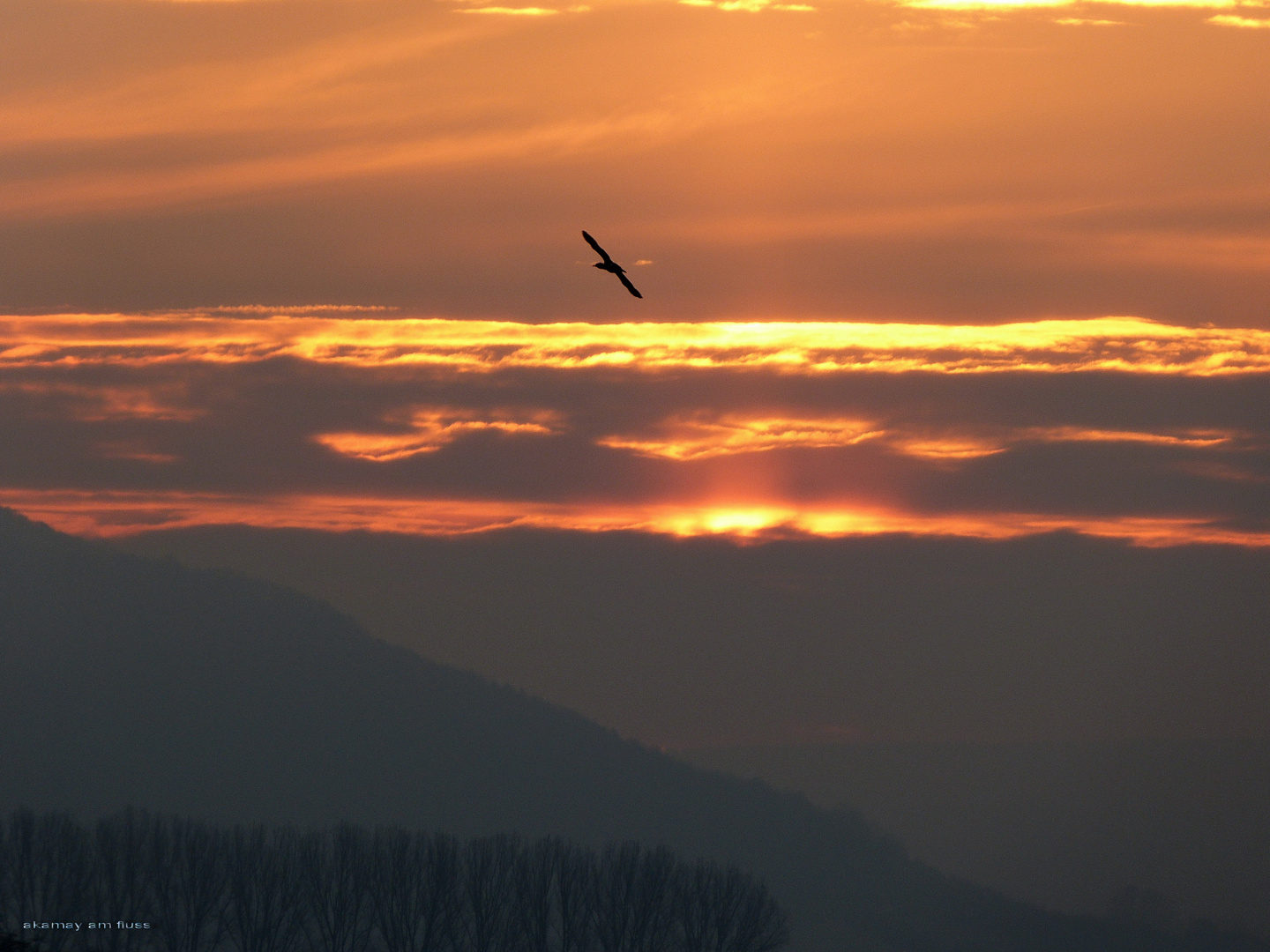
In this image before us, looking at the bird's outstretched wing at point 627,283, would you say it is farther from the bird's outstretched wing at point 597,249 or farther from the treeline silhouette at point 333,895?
the treeline silhouette at point 333,895

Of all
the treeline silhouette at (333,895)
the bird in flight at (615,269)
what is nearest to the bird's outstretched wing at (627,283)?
the bird in flight at (615,269)

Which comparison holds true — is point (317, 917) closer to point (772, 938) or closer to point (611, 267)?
point (772, 938)

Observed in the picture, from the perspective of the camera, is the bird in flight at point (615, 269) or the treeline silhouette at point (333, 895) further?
the treeline silhouette at point (333, 895)

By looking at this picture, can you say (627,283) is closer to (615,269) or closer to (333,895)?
(615,269)

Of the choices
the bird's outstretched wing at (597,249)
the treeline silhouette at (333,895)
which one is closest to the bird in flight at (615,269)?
the bird's outstretched wing at (597,249)

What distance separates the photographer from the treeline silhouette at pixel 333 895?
11856cm

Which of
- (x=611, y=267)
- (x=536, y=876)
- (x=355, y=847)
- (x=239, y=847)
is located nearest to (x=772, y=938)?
(x=536, y=876)

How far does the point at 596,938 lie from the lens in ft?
496

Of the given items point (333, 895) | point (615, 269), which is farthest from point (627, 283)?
point (333, 895)

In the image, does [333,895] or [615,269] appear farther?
[333,895]

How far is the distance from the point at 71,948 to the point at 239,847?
19.5m

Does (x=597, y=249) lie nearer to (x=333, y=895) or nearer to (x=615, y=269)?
(x=615, y=269)

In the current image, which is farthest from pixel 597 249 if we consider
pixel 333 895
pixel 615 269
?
pixel 333 895

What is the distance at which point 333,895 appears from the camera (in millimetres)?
132250
